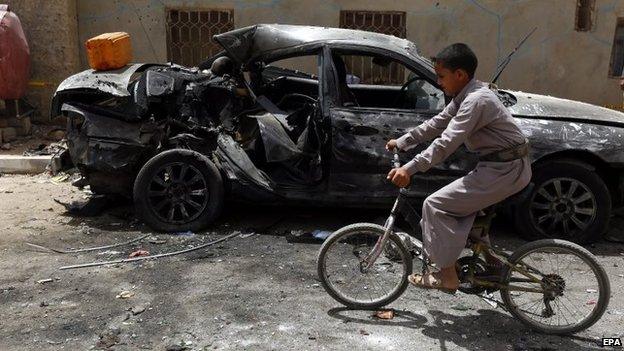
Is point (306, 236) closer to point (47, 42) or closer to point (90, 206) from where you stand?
point (90, 206)

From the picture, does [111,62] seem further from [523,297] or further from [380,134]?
[523,297]

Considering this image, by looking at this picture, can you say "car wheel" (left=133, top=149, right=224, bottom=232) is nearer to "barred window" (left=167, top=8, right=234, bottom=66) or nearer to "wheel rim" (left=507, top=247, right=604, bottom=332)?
"wheel rim" (left=507, top=247, right=604, bottom=332)

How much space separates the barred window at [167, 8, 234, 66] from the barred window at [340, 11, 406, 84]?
75.4 inches

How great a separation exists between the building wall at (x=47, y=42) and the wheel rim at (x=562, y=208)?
23.3 feet

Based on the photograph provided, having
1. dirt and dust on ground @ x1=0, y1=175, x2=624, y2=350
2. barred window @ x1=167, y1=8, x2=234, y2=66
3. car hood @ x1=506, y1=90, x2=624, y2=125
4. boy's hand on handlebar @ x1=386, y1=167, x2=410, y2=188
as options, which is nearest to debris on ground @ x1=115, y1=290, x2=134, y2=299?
dirt and dust on ground @ x1=0, y1=175, x2=624, y2=350

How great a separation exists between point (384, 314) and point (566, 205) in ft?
7.44

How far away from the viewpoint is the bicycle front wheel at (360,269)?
376 cm

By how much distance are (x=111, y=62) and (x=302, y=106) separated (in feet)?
6.32

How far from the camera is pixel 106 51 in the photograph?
5555mm

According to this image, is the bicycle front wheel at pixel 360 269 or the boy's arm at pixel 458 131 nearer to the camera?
the boy's arm at pixel 458 131

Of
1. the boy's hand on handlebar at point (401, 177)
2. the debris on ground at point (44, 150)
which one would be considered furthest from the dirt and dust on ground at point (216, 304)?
the debris on ground at point (44, 150)

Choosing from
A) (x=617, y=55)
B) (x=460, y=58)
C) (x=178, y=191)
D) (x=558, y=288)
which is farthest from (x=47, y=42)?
(x=617, y=55)

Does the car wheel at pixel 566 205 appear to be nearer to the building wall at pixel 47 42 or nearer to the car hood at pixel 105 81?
the car hood at pixel 105 81

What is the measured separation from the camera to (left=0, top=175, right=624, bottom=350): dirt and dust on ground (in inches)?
135
